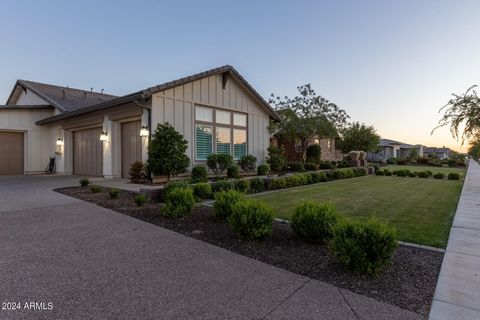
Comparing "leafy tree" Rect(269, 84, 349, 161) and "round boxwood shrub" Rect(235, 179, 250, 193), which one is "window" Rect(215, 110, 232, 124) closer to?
"round boxwood shrub" Rect(235, 179, 250, 193)

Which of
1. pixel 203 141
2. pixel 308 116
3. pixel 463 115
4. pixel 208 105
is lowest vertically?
pixel 203 141

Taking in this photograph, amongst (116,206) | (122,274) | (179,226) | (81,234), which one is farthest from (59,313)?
(116,206)

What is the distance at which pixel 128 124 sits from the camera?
1169 cm

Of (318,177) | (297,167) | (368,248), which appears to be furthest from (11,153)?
(368,248)

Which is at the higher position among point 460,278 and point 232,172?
point 232,172

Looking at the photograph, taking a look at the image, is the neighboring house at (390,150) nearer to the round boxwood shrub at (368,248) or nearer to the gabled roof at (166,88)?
the gabled roof at (166,88)

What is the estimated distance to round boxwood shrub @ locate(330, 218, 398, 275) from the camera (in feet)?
9.52

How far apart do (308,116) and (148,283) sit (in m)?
16.9

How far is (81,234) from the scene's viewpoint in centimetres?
424

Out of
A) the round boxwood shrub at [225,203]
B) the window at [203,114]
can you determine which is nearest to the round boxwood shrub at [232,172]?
the window at [203,114]

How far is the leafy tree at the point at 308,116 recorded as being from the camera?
690 inches

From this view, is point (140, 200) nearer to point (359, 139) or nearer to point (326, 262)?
Result: point (326, 262)

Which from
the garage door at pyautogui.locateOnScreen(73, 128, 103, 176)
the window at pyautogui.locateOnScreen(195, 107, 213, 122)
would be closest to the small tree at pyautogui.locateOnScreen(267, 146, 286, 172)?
the window at pyautogui.locateOnScreen(195, 107, 213, 122)

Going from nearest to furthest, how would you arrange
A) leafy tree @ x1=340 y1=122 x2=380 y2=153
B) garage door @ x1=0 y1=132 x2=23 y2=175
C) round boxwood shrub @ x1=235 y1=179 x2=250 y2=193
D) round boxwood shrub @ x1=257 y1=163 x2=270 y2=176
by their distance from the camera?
round boxwood shrub @ x1=235 y1=179 x2=250 y2=193, round boxwood shrub @ x1=257 y1=163 x2=270 y2=176, garage door @ x1=0 y1=132 x2=23 y2=175, leafy tree @ x1=340 y1=122 x2=380 y2=153
